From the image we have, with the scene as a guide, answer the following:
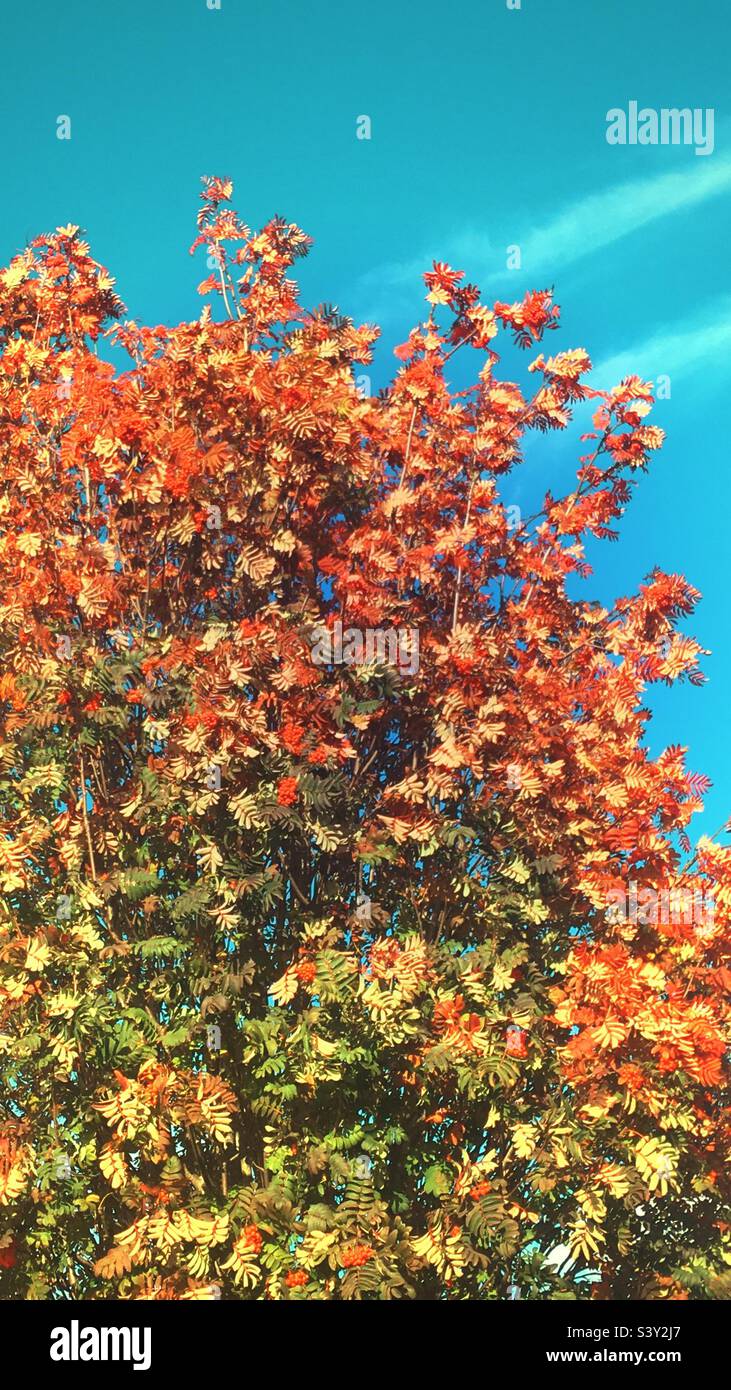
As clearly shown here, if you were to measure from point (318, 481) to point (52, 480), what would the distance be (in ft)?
7.95

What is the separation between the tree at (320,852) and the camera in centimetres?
934

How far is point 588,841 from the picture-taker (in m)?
10.7

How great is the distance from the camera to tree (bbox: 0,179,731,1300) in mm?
9344

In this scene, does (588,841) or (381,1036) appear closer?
(381,1036)

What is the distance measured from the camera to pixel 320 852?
10383 millimetres

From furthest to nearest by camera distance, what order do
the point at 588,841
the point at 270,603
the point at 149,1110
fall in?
the point at 588,841
the point at 270,603
the point at 149,1110

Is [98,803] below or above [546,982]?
above

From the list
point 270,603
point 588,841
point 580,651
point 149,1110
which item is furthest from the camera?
point 580,651

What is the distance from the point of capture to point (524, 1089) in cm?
1045

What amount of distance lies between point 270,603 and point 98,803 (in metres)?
2.12

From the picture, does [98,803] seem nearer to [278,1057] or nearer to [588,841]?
[278,1057]

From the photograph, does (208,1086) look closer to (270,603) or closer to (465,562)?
(270,603)

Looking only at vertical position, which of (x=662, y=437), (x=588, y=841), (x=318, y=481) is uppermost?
(x=662, y=437)

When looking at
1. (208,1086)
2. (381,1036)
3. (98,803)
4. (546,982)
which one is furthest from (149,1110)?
(546,982)
